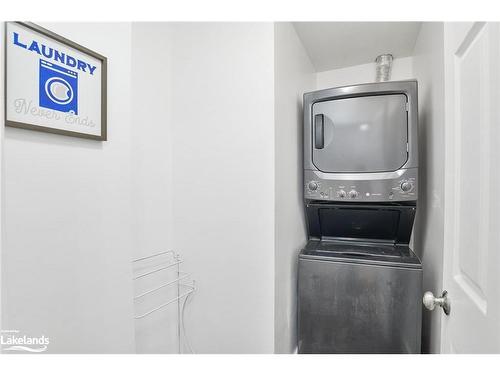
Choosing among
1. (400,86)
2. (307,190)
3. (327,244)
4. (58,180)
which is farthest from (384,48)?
(58,180)

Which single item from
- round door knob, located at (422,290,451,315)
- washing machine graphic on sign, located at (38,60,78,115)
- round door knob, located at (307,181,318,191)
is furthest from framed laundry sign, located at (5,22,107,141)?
round door knob, located at (422,290,451,315)

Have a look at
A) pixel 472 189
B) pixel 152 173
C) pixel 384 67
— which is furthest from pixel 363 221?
pixel 152 173

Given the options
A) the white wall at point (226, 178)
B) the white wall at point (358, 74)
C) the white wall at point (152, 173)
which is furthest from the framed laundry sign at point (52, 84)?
the white wall at point (358, 74)

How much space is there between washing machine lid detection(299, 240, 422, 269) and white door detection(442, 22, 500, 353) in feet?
1.93

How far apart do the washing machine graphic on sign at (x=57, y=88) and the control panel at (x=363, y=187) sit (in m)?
1.31

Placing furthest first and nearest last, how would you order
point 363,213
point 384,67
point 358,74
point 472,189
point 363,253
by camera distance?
point 358,74 < point 384,67 < point 363,213 < point 363,253 < point 472,189

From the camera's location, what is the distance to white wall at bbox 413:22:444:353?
1301 millimetres

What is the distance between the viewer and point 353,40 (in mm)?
1857

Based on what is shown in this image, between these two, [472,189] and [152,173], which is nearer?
[472,189]

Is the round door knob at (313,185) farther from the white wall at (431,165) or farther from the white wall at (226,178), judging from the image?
the white wall at (431,165)

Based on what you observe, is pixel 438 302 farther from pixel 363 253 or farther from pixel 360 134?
pixel 360 134

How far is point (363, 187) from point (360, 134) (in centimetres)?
33

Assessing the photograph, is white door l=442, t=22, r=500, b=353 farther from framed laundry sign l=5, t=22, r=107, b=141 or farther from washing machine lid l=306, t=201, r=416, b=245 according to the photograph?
framed laundry sign l=5, t=22, r=107, b=141
